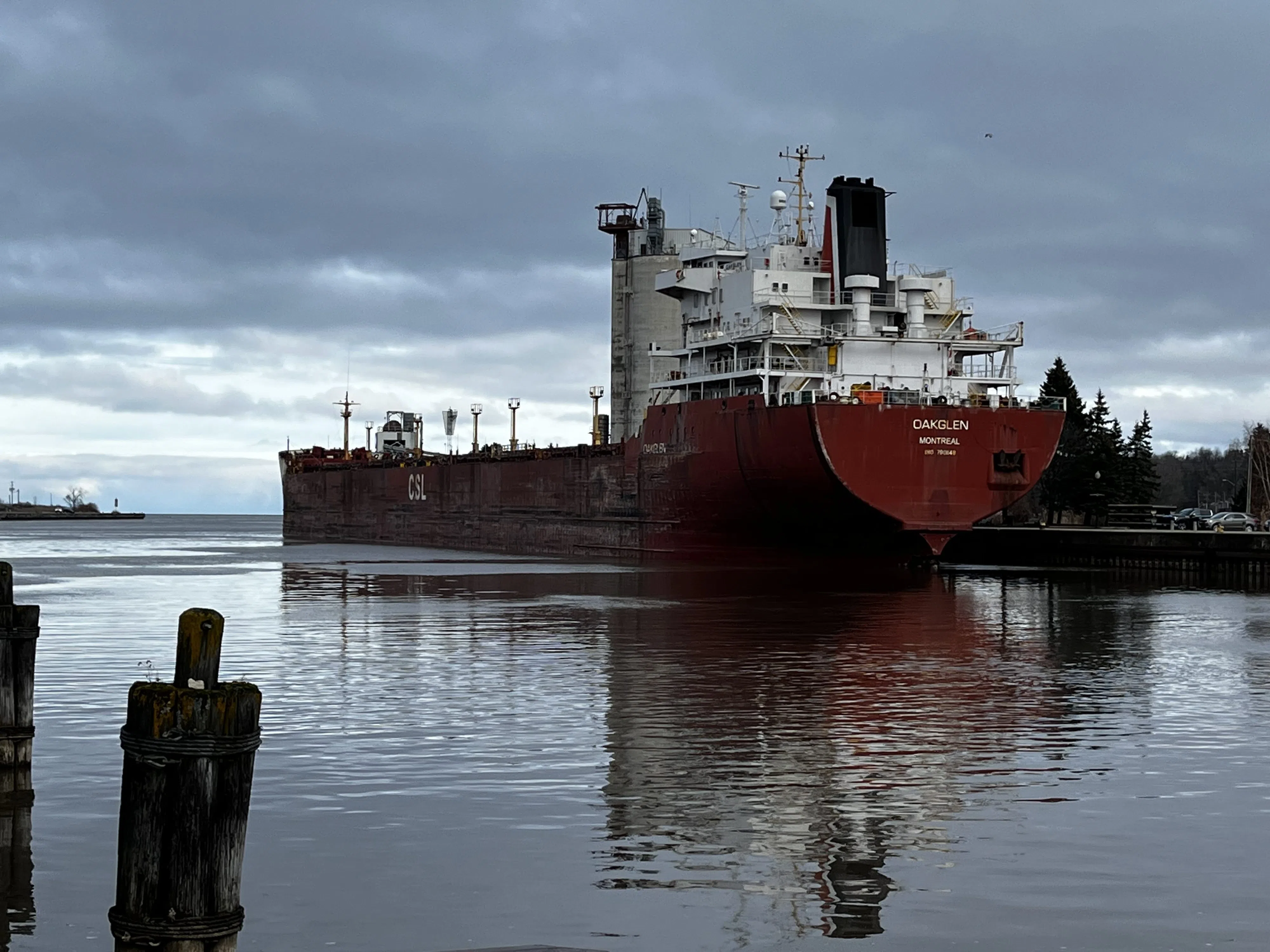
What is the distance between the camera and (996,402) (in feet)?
120

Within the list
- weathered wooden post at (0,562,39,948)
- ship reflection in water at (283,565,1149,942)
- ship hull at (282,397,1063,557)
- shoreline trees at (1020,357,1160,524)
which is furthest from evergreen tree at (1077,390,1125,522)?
weathered wooden post at (0,562,39,948)

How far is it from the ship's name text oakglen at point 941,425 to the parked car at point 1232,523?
64.4 ft

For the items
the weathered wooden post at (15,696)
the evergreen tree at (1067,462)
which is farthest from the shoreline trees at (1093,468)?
the weathered wooden post at (15,696)

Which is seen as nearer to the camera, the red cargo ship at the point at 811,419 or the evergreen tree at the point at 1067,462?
the red cargo ship at the point at 811,419

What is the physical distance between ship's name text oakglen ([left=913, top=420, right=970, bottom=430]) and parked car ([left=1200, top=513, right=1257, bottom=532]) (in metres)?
19.6

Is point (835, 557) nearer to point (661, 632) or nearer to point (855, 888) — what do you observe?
point (661, 632)

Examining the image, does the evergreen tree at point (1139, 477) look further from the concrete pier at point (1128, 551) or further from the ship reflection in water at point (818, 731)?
the ship reflection in water at point (818, 731)

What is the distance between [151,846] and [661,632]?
15.6 m

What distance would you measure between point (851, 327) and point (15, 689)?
2994cm

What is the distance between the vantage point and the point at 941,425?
114 feet

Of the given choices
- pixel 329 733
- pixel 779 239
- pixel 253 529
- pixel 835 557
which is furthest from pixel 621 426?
pixel 253 529

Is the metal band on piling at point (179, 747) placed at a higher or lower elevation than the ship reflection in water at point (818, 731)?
higher

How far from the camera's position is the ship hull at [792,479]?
33.8 meters

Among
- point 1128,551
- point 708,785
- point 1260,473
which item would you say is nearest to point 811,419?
point 1128,551
